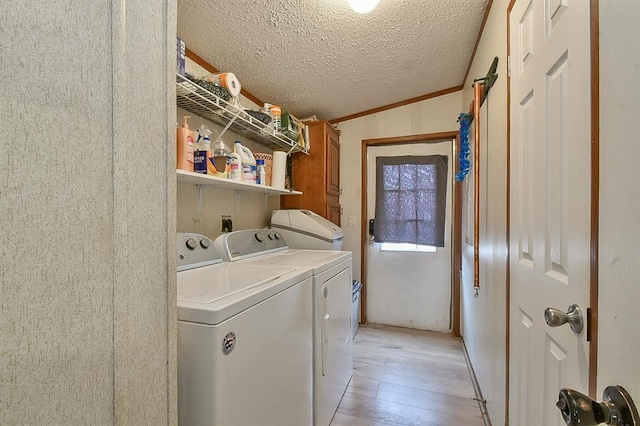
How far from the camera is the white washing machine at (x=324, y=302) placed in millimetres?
1417

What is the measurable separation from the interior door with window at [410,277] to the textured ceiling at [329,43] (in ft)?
2.43

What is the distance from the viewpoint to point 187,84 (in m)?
1.29

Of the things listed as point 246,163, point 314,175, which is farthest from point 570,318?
point 314,175

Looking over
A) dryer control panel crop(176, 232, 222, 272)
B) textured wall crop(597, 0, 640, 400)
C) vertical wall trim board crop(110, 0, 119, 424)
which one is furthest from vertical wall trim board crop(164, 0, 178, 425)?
textured wall crop(597, 0, 640, 400)

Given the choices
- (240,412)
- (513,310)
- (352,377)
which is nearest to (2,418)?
(240,412)

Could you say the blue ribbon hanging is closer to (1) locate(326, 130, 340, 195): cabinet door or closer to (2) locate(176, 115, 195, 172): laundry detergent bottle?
(1) locate(326, 130, 340, 195): cabinet door

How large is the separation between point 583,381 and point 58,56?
1202 mm

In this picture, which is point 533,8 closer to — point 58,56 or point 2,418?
point 58,56

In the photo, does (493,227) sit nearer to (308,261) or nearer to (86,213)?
(308,261)

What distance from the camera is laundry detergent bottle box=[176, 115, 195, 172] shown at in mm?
1297

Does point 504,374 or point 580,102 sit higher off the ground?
point 580,102

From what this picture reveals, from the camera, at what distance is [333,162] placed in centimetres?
280

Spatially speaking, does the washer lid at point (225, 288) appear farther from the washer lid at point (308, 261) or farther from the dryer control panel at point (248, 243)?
the dryer control panel at point (248, 243)

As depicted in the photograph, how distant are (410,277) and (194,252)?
223cm
